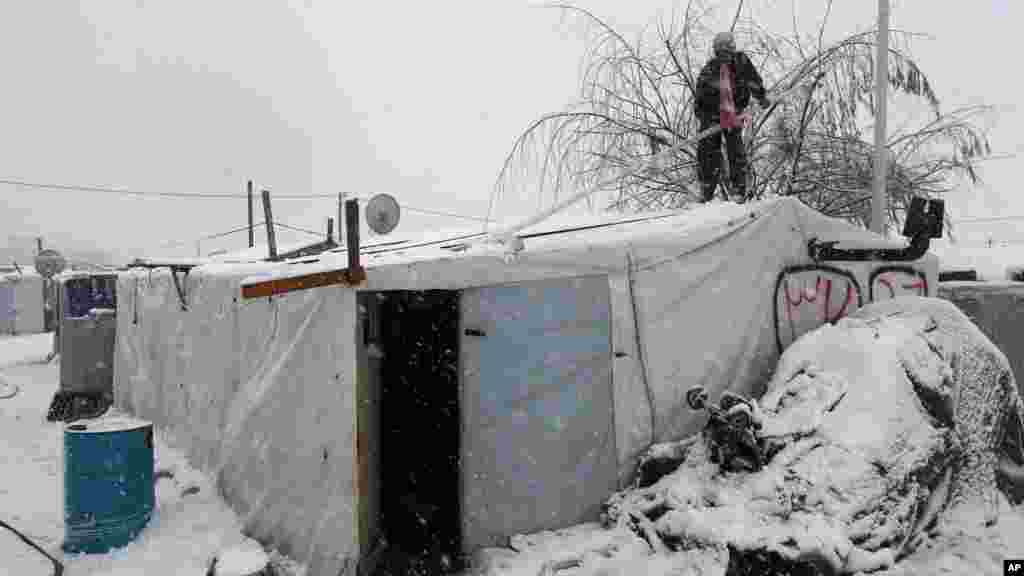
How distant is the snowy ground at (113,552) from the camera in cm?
539

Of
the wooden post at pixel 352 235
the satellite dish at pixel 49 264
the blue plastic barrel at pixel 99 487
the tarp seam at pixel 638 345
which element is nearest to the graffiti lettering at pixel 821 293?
the tarp seam at pixel 638 345

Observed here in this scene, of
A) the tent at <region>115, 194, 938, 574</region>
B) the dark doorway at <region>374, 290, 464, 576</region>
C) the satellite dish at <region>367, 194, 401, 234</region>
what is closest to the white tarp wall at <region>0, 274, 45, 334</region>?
the satellite dish at <region>367, 194, 401, 234</region>

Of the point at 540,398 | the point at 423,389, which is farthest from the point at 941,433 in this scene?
the point at 423,389

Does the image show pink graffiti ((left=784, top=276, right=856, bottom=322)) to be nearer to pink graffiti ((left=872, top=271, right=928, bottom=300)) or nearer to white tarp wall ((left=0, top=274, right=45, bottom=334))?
pink graffiti ((left=872, top=271, right=928, bottom=300))

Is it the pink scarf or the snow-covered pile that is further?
the pink scarf

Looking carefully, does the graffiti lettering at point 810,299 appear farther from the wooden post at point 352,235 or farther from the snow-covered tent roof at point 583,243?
the wooden post at point 352,235

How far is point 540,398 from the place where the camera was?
5.25 metres

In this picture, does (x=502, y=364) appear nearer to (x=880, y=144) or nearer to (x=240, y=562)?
(x=240, y=562)

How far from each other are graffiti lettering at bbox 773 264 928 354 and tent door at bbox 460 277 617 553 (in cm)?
189

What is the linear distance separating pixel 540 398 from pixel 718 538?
1555 mm

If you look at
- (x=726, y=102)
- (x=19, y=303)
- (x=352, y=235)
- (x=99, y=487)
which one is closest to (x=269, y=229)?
(x=99, y=487)

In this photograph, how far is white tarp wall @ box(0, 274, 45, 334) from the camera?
26.0 metres

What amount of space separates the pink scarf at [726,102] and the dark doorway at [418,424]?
3156 millimetres

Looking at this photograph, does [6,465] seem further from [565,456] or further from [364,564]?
[565,456]
